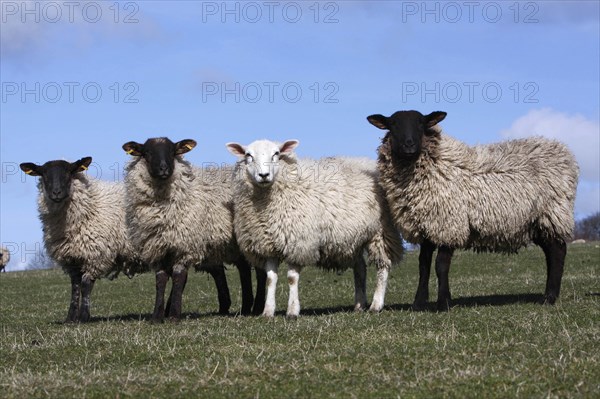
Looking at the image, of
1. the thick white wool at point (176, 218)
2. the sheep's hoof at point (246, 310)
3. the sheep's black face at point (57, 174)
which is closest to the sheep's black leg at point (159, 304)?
the thick white wool at point (176, 218)

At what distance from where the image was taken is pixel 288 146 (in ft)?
45.1

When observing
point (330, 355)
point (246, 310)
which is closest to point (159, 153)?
point (246, 310)

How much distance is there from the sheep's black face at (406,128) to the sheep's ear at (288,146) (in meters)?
1.30

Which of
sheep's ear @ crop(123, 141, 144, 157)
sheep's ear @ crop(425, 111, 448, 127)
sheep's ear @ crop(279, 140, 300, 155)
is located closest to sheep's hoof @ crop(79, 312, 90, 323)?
sheep's ear @ crop(123, 141, 144, 157)

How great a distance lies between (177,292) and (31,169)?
395 centimetres

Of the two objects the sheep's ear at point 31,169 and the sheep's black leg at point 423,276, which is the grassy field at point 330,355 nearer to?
the sheep's black leg at point 423,276

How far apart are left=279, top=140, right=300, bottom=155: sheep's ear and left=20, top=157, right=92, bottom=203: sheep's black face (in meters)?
3.68

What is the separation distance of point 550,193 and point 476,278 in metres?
8.39

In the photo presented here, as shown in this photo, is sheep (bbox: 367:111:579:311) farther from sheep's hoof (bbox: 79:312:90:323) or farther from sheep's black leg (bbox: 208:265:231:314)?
sheep's hoof (bbox: 79:312:90:323)

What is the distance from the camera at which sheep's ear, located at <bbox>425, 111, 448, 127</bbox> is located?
44.5 ft

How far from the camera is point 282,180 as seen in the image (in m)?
13.4

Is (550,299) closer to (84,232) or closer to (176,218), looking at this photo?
(176,218)

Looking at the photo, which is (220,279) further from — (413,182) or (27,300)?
(27,300)

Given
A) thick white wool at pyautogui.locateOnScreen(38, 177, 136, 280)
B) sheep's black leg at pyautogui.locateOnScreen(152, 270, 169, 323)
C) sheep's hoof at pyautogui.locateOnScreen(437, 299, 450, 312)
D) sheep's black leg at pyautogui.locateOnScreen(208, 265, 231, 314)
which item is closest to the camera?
sheep's hoof at pyautogui.locateOnScreen(437, 299, 450, 312)
